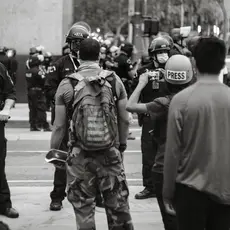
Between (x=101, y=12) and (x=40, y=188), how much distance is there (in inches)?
2432

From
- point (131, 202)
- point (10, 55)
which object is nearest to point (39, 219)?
point (131, 202)

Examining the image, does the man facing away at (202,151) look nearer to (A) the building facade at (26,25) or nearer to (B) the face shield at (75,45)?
(B) the face shield at (75,45)

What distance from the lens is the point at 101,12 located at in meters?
70.5

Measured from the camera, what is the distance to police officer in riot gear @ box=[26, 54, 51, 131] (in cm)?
1738

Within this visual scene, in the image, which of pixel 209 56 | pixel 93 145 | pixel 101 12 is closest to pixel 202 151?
pixel 209 56

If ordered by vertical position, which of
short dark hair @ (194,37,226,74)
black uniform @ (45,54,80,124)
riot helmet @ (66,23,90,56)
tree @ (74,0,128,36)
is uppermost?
short dark hair @ (194,37,226,74)

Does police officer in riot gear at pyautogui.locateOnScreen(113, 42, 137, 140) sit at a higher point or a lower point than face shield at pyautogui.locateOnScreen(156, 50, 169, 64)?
lower

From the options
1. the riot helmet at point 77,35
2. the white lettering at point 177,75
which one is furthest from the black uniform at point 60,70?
the white lettering at point 177,75

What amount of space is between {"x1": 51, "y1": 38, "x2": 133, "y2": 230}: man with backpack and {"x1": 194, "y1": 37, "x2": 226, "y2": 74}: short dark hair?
1269 millimetres

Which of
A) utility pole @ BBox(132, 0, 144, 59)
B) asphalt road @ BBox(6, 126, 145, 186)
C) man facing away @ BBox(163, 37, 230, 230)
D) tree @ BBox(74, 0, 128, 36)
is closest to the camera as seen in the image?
man facing away @ BBox(163, 37, 230, 230)

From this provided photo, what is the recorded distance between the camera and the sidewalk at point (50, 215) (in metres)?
7.53

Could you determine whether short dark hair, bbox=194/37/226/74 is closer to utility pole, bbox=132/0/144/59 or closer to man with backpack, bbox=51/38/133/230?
man with backpack, bbox=51/38/133/230

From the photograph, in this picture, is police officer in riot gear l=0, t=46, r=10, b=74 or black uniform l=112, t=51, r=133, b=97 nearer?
black uniform l=112, t=51, r=133, b=97

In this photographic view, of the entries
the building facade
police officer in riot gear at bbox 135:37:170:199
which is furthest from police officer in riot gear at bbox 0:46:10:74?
police officer in riot gear at bbox 135:37:170:199
